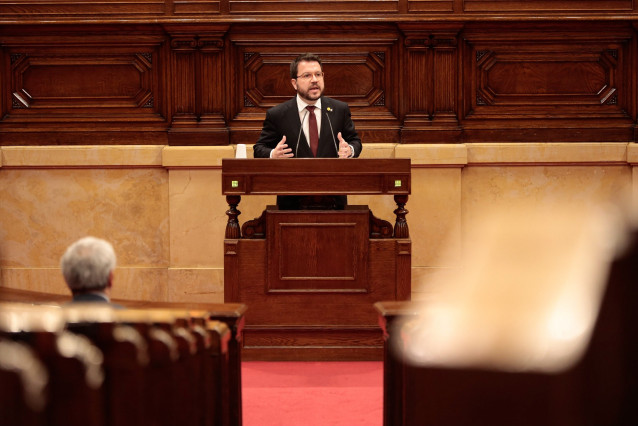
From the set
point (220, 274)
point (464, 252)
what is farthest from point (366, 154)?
point (220, 274)

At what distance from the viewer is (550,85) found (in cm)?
638

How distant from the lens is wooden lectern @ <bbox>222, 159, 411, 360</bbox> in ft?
14.9

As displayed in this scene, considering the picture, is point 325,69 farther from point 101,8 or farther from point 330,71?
point 101,8

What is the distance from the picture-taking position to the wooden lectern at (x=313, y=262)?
454 centimetres

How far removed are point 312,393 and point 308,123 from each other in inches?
70.1

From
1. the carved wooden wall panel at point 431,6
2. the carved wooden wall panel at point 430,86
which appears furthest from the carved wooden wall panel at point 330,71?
the carved wooden wall panel at point 431,6

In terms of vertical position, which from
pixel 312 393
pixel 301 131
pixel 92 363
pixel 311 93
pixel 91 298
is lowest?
pixel 312 393

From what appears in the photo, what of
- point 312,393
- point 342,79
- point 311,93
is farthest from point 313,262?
point 342,79

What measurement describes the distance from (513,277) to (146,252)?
4.55 metres

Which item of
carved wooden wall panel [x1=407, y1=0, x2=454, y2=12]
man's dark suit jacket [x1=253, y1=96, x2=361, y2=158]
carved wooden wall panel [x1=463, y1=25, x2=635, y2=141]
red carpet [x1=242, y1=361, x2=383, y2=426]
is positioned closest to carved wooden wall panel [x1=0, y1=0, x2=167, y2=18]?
man's dark suit jacket [x1=253, y1=96, x2=361, y2=158]

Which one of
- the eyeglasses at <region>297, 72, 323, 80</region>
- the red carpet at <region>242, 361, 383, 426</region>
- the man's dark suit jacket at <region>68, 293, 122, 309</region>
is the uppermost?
the eyeglasses at <region>297, 72, 323, 80</region>

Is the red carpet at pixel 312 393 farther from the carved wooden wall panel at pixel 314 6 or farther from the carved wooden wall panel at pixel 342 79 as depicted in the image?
the carved wooden wall panel at pixel 314 6

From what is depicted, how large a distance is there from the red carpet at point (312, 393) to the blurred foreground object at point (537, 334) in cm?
122

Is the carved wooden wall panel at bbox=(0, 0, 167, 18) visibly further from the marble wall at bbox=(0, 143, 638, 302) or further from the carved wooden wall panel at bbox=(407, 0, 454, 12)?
the carved wooden wall panel at bbox=(407, 0, 454, 12)
